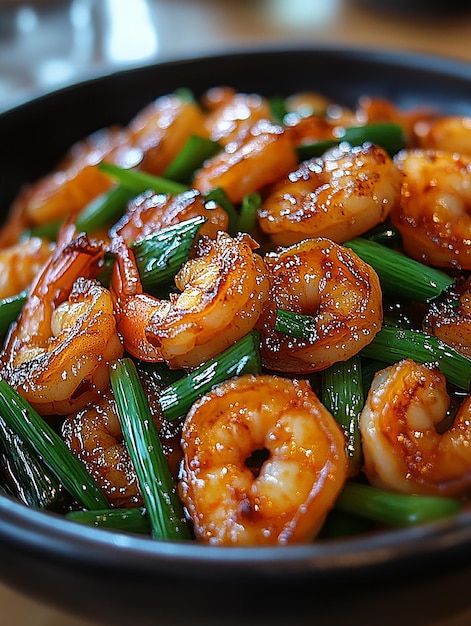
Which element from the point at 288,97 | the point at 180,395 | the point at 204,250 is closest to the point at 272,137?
the point at 204,250

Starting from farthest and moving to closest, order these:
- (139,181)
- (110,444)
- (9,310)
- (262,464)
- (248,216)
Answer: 1. (139,181)
2. (9,310)
3. (248,216)
4. (110,444)
5. (262,464)

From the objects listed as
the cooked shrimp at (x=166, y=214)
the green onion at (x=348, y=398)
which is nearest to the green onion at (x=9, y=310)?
the cooked shrimp at (x=166, y=214)

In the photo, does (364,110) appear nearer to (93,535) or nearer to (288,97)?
(288,97)

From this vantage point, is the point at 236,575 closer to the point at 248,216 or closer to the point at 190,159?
the point at 248,216

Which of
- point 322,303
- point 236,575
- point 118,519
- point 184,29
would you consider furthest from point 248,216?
point 184,29

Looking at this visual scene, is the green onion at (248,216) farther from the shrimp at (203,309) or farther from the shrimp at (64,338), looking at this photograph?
the shrimp at (64,338)
